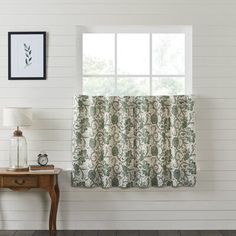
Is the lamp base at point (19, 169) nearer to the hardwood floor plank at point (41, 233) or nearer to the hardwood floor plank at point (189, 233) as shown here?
the hardwood floor plank at point (41, 233)

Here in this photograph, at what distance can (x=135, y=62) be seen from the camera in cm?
510

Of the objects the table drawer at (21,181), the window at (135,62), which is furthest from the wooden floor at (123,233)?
the window at (135,62)

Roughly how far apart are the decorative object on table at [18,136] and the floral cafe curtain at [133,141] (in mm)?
488

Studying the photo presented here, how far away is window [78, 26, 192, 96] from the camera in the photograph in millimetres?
5078

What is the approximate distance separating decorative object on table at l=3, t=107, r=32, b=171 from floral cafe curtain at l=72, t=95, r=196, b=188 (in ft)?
1.60

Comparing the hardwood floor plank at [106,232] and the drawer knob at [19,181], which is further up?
the drawer knob at [19,181]

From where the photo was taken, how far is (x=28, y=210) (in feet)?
16.2

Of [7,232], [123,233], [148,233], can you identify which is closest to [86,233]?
[123,233]

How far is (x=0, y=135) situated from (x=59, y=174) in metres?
0.73

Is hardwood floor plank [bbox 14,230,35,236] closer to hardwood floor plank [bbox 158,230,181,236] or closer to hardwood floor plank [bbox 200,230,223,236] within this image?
hardwood floor plank [bbox 158,230,181,236]

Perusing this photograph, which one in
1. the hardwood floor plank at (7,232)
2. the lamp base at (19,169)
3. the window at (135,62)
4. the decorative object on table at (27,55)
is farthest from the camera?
the window at (135,62)

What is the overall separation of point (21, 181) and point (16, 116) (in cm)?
62

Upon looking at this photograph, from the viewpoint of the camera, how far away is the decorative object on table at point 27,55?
4.91 meters

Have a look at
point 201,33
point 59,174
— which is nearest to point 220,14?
point 201,33
